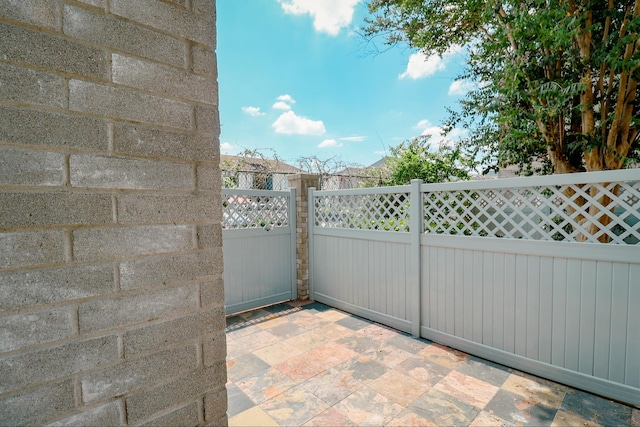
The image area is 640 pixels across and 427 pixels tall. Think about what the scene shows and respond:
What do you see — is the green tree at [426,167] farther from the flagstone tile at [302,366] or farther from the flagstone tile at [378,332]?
the flagstone tile at [302,366]

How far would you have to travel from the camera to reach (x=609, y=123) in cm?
378

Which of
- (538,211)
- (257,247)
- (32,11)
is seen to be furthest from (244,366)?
(538,211)

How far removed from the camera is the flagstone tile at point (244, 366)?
2.77 m

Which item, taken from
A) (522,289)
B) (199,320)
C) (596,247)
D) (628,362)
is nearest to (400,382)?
(522,289)

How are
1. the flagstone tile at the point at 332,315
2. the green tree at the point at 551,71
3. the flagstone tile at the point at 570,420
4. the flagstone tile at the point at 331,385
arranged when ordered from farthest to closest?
the flagstone tile at the point at 332,315, the green tree at the point at 551,71, the flagstone tile at the point at 331,385, the flagstone tile at the point at 570,420

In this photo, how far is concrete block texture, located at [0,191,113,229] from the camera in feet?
2.44

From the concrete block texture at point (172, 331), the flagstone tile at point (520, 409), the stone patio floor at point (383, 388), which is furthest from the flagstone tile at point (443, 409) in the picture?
the concrete block texture at point (172, 331)

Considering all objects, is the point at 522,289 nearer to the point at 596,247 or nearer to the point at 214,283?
the point at 596,247

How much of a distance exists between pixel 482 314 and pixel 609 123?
9.64 ft

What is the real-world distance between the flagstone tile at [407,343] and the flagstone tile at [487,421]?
3.17 ft

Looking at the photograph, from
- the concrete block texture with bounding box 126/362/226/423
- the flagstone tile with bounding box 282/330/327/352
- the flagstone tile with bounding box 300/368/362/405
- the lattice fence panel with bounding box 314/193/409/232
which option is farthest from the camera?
the lattice fence panel with bounding box 314/193/409/232

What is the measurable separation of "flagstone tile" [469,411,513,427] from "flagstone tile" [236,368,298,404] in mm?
1370

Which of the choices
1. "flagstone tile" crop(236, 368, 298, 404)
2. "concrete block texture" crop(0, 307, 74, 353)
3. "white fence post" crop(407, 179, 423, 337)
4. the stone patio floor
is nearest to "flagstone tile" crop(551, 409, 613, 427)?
the stone patio floor

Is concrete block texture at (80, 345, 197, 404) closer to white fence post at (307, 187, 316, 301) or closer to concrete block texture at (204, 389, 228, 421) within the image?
concrete block texture at (204, 389, 228, 421)
